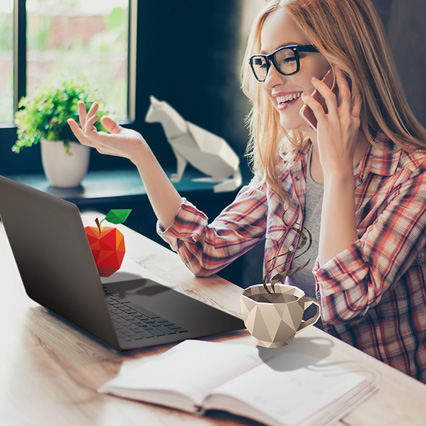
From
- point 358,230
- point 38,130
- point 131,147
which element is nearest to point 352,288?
point 358,230

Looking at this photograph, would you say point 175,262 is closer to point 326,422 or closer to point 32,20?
point 326,422

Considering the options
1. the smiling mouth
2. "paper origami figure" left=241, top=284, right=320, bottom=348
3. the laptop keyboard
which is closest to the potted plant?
the smiling mouth

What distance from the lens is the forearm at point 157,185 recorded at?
1.49 metres

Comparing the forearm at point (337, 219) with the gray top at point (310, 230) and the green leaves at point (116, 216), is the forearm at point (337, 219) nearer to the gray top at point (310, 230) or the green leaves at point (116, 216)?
the gray top at point (310, 230)

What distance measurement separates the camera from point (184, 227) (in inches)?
60.6

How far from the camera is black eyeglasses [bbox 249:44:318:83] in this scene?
147 cm

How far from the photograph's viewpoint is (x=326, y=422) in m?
0.87

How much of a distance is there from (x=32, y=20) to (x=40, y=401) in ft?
6.75

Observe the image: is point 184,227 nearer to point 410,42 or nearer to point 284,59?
point 284,59

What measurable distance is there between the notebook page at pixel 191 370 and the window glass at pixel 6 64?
6.16 ft

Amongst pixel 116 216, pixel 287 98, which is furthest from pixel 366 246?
pixel 116 216

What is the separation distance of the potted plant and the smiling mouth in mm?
1023

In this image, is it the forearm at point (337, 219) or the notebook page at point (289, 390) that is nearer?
the notebook page at point (289, 390)

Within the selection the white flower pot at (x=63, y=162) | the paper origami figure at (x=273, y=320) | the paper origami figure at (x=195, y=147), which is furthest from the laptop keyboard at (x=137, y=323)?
the paper origami figure at (x=195, y=147)
